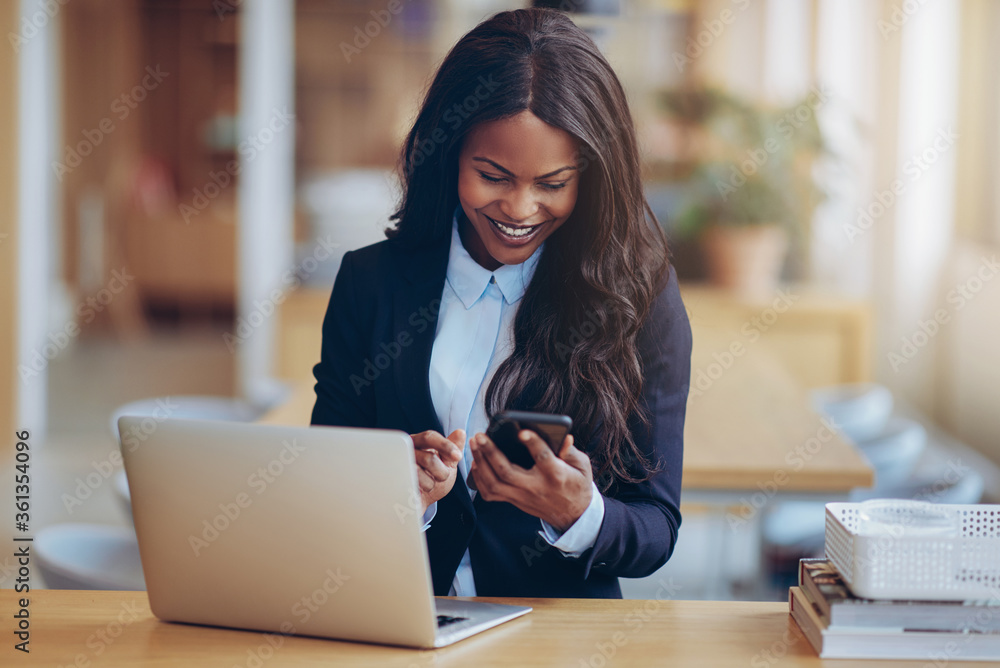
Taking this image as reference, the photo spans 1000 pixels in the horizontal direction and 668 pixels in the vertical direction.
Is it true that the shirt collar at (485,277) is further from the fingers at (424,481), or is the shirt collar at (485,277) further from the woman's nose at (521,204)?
the fingers at (424,481)

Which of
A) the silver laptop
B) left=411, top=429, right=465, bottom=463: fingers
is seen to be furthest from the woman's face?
the silver laptop

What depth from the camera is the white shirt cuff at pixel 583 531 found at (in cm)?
145

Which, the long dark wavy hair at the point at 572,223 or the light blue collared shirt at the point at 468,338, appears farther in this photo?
the light blue collared shirt at the point at 468,338

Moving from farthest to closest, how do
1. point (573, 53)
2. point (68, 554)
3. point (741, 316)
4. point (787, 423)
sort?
point (741, 316) < point (787, 423) < point (68, 554) < point (573, 53)

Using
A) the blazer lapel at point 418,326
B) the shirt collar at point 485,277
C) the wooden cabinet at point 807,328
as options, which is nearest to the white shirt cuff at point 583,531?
the blazer lapel at point 418,326

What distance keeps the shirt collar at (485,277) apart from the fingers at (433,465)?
0.32 metres

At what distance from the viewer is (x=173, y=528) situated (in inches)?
51.1

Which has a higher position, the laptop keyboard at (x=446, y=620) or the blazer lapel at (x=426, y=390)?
the blazer lapel at (x=426, y=390)

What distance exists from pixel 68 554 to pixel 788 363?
3.51 m

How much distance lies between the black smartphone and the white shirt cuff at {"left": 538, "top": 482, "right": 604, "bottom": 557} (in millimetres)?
140

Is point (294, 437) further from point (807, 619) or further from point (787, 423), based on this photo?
point (787, 423)

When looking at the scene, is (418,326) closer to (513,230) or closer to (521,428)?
(513,230)

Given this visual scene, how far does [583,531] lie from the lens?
1.46 meters

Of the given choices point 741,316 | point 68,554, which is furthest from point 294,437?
point 741,316
